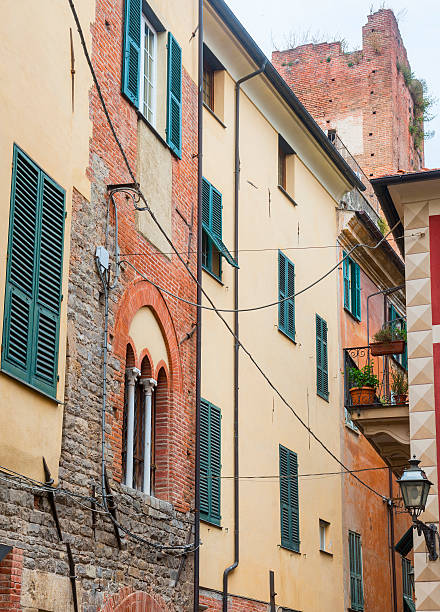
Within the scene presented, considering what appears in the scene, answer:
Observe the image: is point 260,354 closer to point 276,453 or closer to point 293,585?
point 276,453

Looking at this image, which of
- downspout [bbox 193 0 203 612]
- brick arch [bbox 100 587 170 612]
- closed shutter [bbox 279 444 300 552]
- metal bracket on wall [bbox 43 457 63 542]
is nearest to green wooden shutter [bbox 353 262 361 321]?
closed shutter [bbox 279 444 300 552]

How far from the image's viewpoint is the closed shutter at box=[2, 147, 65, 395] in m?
9.75

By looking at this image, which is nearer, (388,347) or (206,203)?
(206,203)

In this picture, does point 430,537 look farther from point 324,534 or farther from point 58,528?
point 324,534

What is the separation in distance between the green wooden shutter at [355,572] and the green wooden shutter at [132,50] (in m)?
10.7

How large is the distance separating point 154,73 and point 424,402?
18.5 feet

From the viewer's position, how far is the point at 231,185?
1672 cm

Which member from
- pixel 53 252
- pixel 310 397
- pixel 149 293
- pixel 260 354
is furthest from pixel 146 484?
pixel 310 397

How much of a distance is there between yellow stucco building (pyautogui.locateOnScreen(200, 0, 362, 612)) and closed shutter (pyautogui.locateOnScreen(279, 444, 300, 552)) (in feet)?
0.11

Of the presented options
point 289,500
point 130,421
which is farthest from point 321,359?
point 130,421

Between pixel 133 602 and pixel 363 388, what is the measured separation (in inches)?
255

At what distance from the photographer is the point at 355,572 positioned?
20.2 m

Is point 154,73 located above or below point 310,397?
above

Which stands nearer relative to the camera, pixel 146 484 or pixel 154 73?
pixel 146 484
